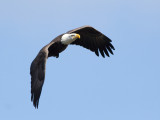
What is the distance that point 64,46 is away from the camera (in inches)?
642

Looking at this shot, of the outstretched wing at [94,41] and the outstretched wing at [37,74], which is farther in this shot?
the outstretched wing at [94,41]

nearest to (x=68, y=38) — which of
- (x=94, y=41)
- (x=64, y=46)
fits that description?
(x=64, y=46)

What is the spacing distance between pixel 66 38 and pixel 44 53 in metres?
1.37

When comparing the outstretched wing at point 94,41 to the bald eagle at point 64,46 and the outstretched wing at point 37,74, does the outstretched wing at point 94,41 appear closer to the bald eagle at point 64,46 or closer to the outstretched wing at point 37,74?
the bald eagle at point 64,46

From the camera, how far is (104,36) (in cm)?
1802

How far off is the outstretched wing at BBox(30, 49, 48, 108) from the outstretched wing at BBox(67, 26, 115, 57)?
268 cm

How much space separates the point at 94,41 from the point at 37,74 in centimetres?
383

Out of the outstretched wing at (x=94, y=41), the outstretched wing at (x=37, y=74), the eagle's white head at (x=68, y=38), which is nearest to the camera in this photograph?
the outstretched wing at (x=37, y=74)

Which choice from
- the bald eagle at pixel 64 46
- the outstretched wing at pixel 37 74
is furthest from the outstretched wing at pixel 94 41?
the outstretched wing at pixel 37 74

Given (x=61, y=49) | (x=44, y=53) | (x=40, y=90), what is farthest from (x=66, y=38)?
(x=40, y=90)

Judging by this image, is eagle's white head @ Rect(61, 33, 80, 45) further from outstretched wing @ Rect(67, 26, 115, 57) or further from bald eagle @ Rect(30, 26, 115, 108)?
outstretched wing @ Rect(67, 26, 115, 57)

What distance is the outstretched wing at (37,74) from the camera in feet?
46.8

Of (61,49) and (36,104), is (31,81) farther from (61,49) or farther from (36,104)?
(61,49)

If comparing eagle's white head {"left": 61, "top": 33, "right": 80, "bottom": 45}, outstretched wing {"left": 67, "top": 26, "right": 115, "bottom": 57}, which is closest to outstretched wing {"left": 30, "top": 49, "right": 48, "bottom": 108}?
eagle's white head {"left": 61, "top": 33, "right": 80, "bottom": 45}
